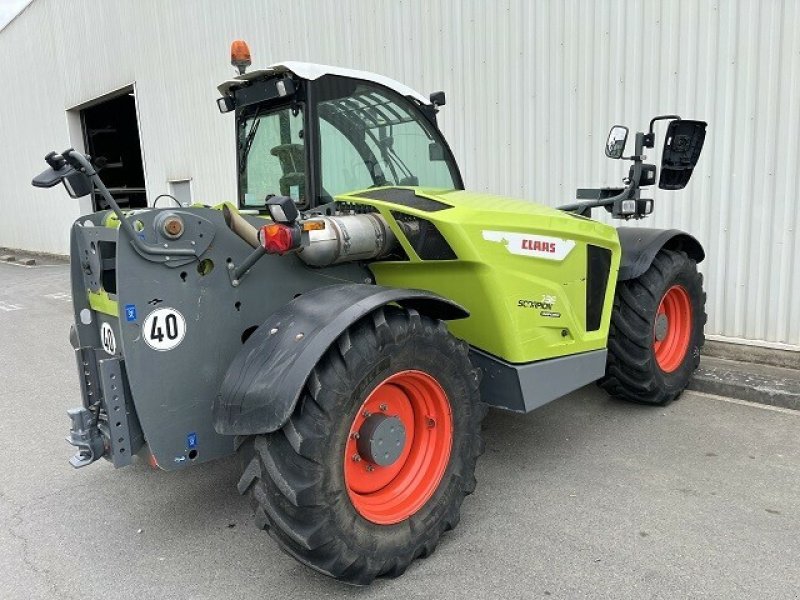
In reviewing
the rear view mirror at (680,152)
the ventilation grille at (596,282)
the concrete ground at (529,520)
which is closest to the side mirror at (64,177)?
the concrete ground at (529,520)

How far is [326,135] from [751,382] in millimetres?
3689

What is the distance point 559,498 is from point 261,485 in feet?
5.44

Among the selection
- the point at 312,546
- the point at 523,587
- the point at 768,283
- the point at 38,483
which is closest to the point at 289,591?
the point at 312,546

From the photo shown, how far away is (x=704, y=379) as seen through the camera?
5.10 meters

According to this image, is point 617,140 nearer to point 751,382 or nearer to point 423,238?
point 423,238

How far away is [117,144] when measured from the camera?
62.7ft

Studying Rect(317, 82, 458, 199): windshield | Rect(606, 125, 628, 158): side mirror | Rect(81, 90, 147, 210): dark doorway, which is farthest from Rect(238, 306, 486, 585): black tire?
Answer: Rect(81, 90, 147, 210): dark doorway

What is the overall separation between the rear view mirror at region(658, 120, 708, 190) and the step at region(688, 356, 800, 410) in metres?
1.66

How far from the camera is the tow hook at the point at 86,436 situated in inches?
117

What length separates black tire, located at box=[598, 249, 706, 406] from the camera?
4.39m

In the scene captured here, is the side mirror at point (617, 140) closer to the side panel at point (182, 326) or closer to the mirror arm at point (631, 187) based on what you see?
the mirror arm at point (631, 187)

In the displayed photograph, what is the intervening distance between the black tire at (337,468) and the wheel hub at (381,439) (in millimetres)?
189

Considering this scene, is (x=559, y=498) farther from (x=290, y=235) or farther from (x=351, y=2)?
(x=351, y=2)

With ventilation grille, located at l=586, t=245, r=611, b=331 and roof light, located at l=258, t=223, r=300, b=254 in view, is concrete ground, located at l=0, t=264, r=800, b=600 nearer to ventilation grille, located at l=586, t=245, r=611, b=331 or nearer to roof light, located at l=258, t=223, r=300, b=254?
ventilation grille, located at l=586, t=245, r=611, b=331
